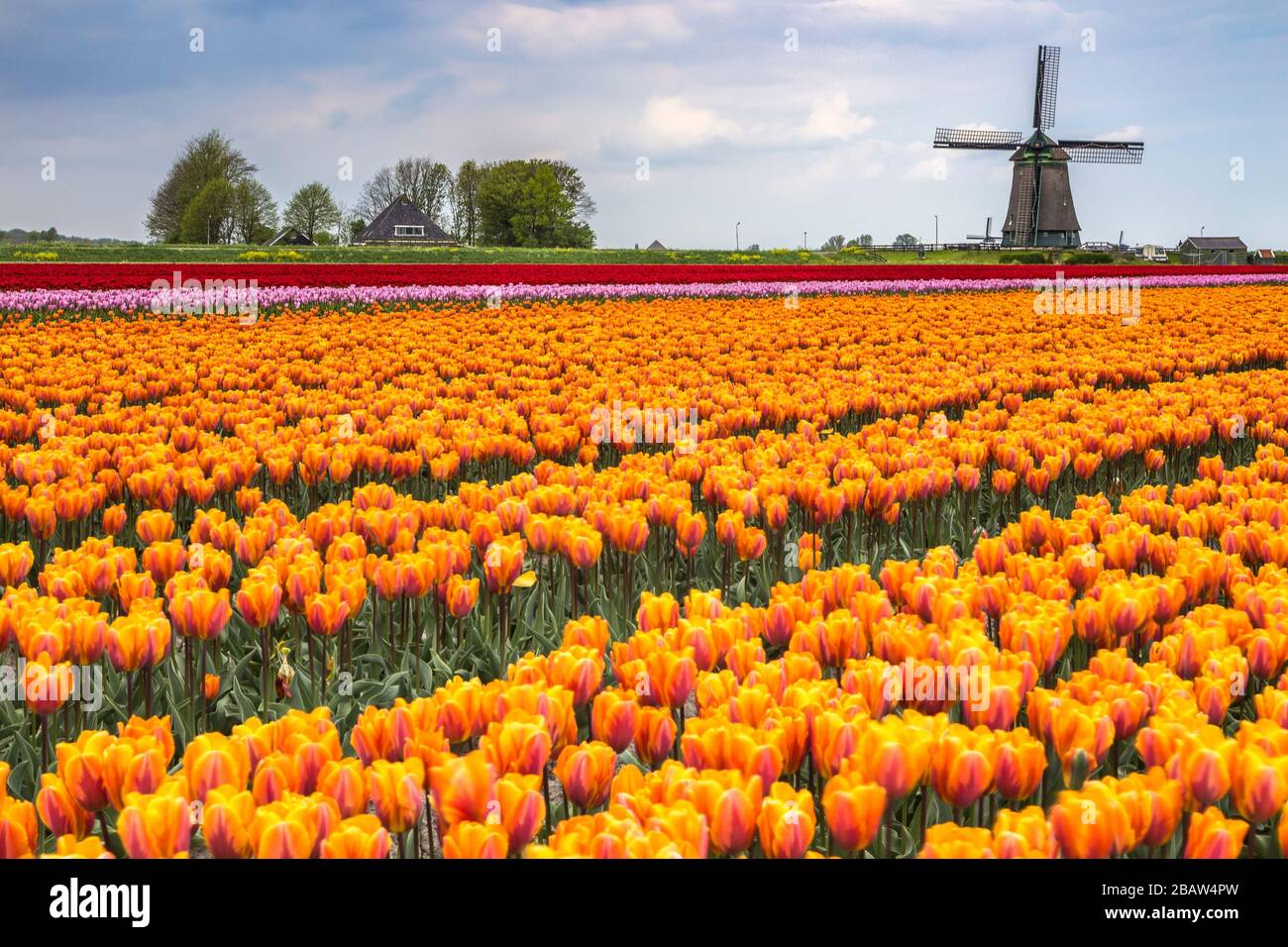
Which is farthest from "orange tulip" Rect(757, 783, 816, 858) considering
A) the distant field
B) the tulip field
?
the distant field

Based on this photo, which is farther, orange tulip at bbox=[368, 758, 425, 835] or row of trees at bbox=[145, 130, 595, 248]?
row of trees at bbox=[145, 130, 595, 248]

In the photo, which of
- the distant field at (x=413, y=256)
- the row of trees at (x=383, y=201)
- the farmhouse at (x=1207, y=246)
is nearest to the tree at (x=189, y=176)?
the row of trees at (x=383, y=201)

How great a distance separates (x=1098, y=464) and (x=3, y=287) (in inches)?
886

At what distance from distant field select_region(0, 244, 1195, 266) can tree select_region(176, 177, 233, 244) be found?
3026 cm

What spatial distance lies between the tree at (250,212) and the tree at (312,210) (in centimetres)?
1042

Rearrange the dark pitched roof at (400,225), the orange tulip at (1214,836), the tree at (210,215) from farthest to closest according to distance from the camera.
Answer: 1. the tree at (210,215)
2. the dark pitched roof at (400,225)
3. the orange tulip at (1214,836)

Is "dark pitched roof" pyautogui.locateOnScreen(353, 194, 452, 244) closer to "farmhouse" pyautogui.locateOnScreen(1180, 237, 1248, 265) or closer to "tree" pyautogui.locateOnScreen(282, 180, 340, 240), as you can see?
"tree" pyautogui.locateOnScreen(282, 180, 340, 240)

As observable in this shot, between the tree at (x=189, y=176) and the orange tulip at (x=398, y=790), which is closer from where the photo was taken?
the orange tulip at (x=398, y=790)

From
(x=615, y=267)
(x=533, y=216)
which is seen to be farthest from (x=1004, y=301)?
(x=533, y=216)

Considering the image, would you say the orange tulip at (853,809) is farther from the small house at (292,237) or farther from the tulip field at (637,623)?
the small house at (292,237)

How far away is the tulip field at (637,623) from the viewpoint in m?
2.22

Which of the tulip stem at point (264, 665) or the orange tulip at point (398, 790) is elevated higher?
the orange tulip at point (398, 790)

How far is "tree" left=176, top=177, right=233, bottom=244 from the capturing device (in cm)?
8919

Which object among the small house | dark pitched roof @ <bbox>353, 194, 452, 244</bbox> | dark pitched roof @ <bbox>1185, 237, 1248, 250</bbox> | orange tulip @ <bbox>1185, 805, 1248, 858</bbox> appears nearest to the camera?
orange tulip @ <bbox>1185, 805, 1248, 858</bbox>
